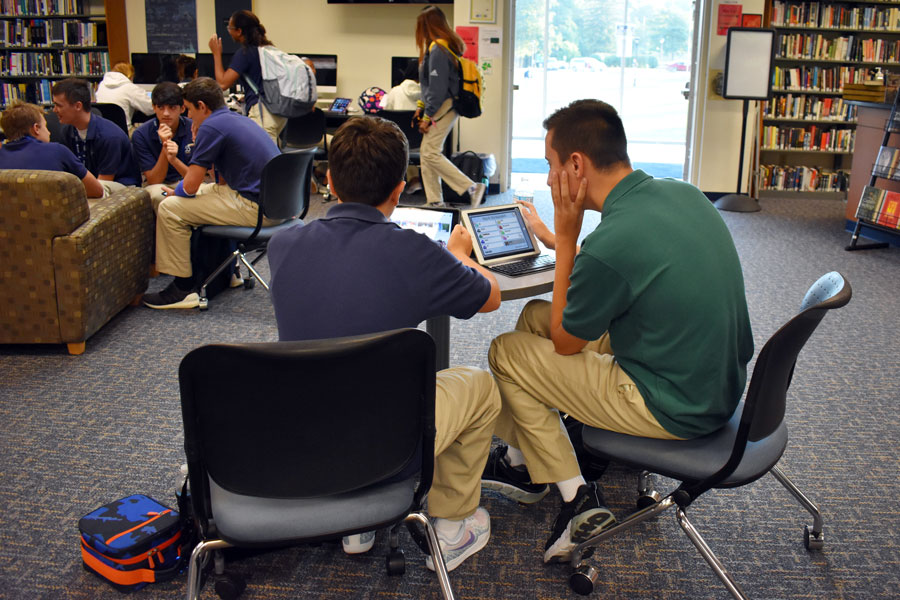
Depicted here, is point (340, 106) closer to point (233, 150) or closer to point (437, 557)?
point (233, 150)

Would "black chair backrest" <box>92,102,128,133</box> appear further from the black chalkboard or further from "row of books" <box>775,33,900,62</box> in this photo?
"row of books" <box>775,33,900,62</box>

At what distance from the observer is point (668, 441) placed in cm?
168

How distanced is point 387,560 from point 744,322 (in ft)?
3.36

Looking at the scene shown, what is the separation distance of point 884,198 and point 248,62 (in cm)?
450

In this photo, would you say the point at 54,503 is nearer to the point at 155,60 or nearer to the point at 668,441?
the point at 668,441

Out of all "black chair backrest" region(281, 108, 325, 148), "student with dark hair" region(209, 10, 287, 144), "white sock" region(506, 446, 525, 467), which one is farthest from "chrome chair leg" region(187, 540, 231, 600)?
"black chair backrest" region(281, 108, 325, 148)

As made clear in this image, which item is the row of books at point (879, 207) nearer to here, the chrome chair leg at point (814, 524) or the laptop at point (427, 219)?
the chrome chair leg at point (814, 524)

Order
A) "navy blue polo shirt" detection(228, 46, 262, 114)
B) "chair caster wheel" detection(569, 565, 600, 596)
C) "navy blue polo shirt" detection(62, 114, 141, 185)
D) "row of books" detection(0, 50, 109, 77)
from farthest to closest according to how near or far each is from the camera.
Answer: "row of books" detection(0, 50, 109, 77), "navy blue polo shirt" detection(228, 46, 262, 114), "navy blue polo shirt" detection(62, 114, 141, 185), "chair caster wheel" detection(569, 565, 600, 596)

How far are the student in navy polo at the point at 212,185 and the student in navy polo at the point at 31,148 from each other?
43 cm

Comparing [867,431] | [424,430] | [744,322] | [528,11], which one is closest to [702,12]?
[528,11]

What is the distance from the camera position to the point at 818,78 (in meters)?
6.92

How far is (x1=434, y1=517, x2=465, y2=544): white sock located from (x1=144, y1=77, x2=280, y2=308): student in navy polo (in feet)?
7.34

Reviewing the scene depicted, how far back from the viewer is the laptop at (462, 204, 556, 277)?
2.19 m

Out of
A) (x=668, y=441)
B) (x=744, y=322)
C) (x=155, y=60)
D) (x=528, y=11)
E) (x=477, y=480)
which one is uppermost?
(x=528, y=11)
